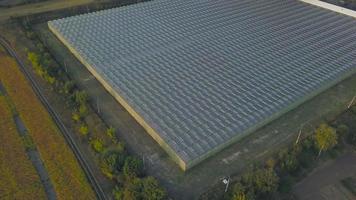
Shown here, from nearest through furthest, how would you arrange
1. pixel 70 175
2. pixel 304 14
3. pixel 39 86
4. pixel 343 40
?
pixel 70 175 → pixel 39 86 → pixel 343 40 → pixel 304 14

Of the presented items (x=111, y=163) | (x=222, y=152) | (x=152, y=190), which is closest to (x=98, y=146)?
(x=111, y=163)

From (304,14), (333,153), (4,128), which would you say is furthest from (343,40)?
(4,128)

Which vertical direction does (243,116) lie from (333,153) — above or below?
above

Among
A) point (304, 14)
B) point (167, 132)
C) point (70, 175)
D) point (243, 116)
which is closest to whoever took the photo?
point (70, 175)

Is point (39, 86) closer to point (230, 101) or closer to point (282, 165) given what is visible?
point (230, 101)

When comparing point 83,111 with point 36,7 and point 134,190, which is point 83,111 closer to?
point 134,190

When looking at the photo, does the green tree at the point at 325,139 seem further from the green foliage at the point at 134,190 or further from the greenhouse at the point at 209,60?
the green foliage at the point at 134,190

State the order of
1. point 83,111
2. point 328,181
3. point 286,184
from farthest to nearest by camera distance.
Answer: point 83,111 → point 328,181 → point 286,184
